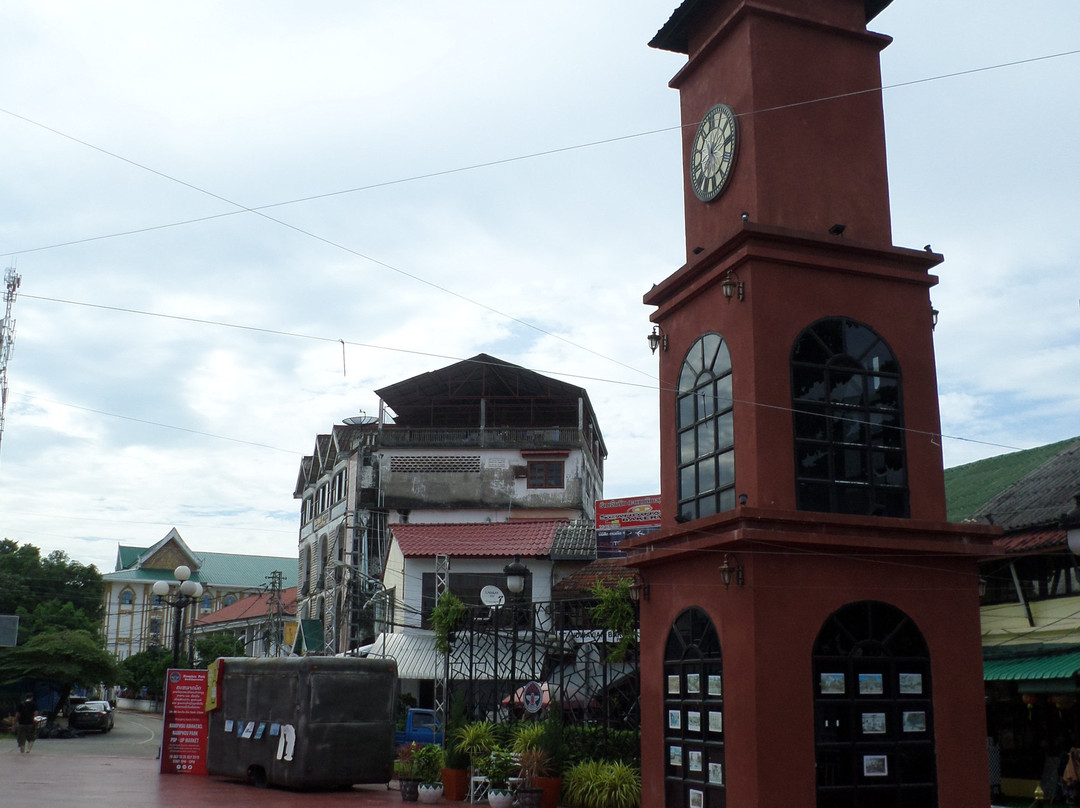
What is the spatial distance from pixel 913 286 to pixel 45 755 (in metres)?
27.4

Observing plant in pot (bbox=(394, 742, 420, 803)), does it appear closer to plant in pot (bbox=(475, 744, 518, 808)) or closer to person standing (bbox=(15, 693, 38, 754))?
plant in pot (bbox=(475, 744, 518, 808))

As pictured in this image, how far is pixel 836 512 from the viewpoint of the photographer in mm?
13773

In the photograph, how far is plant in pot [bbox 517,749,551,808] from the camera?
57.5 feet

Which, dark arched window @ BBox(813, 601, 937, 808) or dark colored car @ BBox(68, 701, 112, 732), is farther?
dark colored car @ BBox(68, 701, 112, 732)

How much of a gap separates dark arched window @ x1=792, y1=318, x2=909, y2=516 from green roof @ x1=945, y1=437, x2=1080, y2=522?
10541 millimetres

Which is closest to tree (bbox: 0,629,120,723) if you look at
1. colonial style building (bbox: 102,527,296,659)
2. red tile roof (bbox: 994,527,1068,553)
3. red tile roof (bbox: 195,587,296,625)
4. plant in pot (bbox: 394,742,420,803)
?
plant in pot (bbox: 394,742,420,803)

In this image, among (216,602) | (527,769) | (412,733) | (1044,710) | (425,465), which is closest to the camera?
(527,769)

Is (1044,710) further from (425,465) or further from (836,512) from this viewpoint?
(425,465)

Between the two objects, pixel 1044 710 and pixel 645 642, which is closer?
pixel 645 642

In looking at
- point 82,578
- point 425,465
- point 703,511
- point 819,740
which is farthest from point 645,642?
point 82,578

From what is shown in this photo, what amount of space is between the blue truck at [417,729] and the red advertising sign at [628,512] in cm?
1242

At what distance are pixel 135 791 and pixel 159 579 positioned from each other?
8266 cm

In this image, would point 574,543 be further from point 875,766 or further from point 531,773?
point 875,766

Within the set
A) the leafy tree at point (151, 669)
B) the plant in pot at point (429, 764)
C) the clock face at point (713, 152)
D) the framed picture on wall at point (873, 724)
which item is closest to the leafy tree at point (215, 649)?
the leafy tree at point (151, 669)
